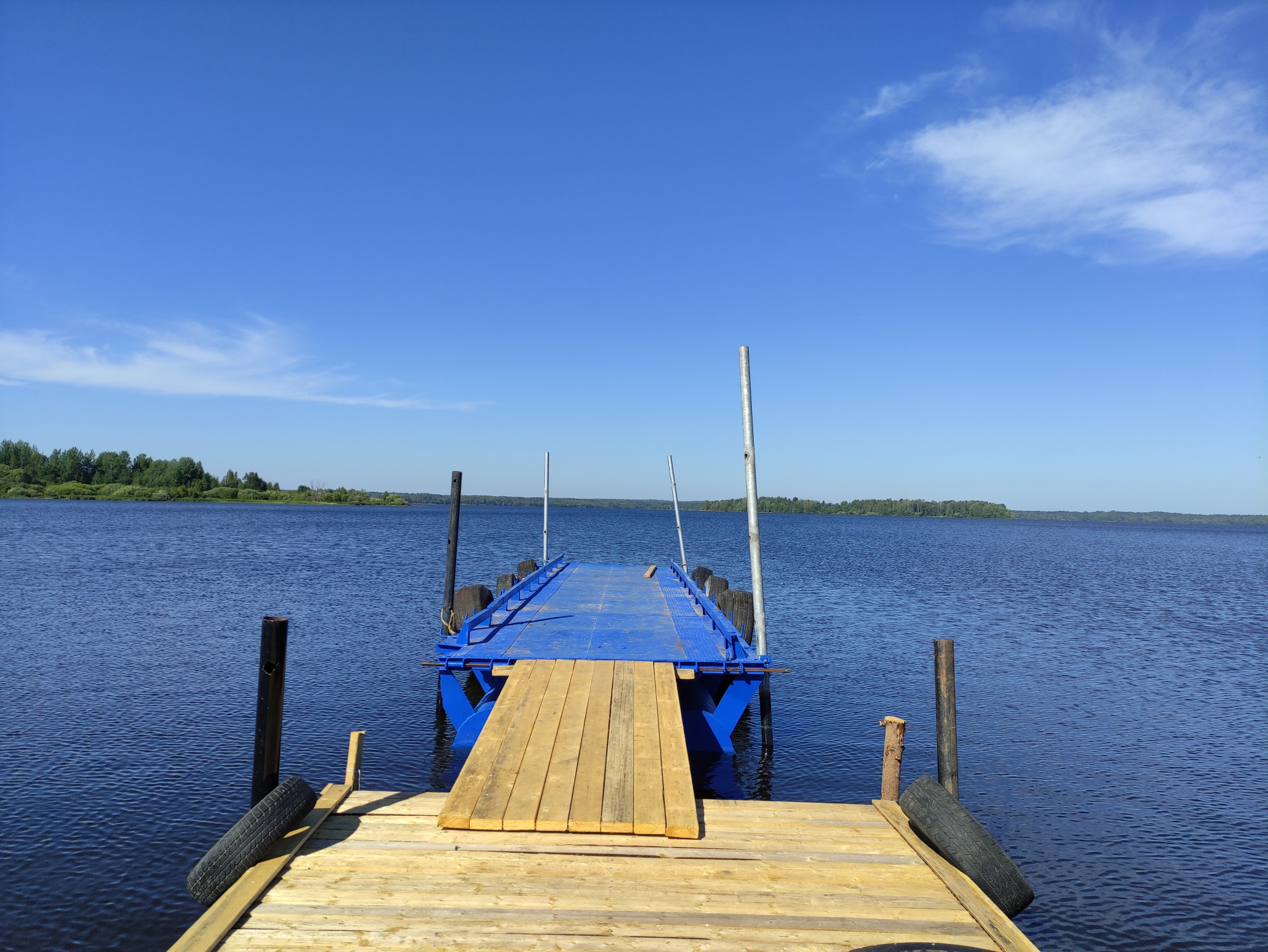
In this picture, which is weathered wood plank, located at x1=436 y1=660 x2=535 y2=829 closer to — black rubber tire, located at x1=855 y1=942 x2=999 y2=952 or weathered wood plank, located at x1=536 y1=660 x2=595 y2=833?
weathered wood plank, located at x1=536 y1=660 x2=595 y2=833

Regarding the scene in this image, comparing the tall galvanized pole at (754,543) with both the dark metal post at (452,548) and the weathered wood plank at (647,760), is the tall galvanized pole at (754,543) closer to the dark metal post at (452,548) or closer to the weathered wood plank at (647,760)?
the weathered wood plank at (647,760)

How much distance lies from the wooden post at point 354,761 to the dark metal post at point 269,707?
0.60 metres

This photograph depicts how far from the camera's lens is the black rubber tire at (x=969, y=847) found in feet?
16.7

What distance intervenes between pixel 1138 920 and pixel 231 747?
37.9ft

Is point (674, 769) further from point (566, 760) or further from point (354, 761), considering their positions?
point (354, 761)

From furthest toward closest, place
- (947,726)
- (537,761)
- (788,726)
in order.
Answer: (788,726) < (947,726) < (537,761)

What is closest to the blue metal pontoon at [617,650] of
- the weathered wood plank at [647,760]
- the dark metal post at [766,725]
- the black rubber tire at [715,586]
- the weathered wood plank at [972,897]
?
the dark metal post at [766,725]

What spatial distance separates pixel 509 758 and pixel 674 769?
1424 mm

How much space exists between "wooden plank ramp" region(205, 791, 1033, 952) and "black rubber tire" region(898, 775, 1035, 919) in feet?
0.68

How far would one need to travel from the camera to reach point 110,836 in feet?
27.5

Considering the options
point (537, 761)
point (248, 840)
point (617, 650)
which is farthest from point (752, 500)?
point (248, 840)

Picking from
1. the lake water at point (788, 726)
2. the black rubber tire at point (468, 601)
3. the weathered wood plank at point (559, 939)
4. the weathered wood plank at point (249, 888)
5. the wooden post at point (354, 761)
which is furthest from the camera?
the black rubber tire at point (468, 601)

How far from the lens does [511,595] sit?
1500 centimetres

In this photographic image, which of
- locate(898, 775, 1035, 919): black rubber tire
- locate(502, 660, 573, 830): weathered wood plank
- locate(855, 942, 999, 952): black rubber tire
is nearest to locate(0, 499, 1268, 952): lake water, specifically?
locate(898, 775, 1035, 919): black rubber tire
